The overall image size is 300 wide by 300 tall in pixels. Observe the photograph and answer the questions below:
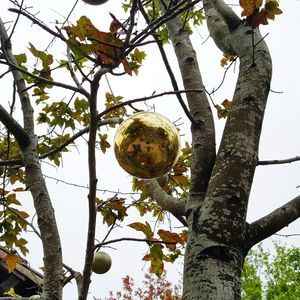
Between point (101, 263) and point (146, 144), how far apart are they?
0.89 m

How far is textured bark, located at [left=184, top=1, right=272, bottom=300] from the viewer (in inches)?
41.9

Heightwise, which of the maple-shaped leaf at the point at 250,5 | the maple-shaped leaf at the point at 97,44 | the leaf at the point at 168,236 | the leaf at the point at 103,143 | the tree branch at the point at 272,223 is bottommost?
the tree branch at the point at 272,223

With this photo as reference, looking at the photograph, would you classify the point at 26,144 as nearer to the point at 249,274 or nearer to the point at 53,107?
the point at 53,107

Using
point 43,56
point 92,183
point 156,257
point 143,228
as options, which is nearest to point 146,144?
point 92,183

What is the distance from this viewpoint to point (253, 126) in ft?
4.54

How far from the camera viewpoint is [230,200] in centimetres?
119

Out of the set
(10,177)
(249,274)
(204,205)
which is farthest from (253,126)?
(249,274)

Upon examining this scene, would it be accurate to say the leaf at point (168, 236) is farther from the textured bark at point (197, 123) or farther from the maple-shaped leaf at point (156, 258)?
the textured bark at point (197, 123)

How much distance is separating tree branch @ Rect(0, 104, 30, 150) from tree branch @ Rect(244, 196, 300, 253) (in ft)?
3.36

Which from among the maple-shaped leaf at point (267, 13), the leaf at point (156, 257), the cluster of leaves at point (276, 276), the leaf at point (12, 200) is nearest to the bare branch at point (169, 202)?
the leaf at point (156, 257)

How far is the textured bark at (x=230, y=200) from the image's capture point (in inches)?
41.9

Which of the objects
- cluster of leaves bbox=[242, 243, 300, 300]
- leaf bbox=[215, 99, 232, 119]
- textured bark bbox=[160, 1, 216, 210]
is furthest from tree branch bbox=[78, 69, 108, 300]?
cluster of leaves bbox=[242, 243, 300, 300]

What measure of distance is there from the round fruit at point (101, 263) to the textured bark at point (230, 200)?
2.82 ft

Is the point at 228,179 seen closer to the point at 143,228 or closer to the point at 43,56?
the point at 143,228
